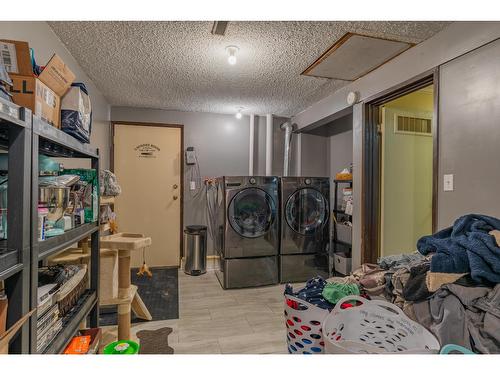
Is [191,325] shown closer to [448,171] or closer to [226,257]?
[226,257]

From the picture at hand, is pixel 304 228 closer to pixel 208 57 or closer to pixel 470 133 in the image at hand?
pixel 470 133

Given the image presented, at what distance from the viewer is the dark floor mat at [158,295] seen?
2.44 metres

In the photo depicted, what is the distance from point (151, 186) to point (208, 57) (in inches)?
85.4

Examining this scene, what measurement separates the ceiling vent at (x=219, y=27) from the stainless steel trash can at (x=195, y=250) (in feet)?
8.01

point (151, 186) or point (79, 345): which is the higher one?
point (151, 186)

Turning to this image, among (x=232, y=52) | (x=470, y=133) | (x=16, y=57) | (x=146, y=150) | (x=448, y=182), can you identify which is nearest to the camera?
(x=16, y=57)

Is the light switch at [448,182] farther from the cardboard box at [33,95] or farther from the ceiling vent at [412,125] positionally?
the cardboard box at [33,95]

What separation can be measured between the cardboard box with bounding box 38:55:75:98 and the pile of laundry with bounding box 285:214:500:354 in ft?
4.47

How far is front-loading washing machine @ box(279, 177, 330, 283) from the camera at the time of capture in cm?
334

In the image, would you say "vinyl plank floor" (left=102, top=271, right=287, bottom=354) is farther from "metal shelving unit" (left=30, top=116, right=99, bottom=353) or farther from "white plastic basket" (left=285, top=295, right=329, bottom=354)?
"white plastic basket" (left=285, top=295, right=329, bottom=354)

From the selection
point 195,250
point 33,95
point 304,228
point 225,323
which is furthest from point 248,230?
point 33,95

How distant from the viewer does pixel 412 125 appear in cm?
286

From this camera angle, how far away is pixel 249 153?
4.21 m

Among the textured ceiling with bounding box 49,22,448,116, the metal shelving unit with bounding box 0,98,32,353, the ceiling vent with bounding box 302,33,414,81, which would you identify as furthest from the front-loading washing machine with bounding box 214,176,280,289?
the metal shelving unit with bounding box 0,98,32,353
